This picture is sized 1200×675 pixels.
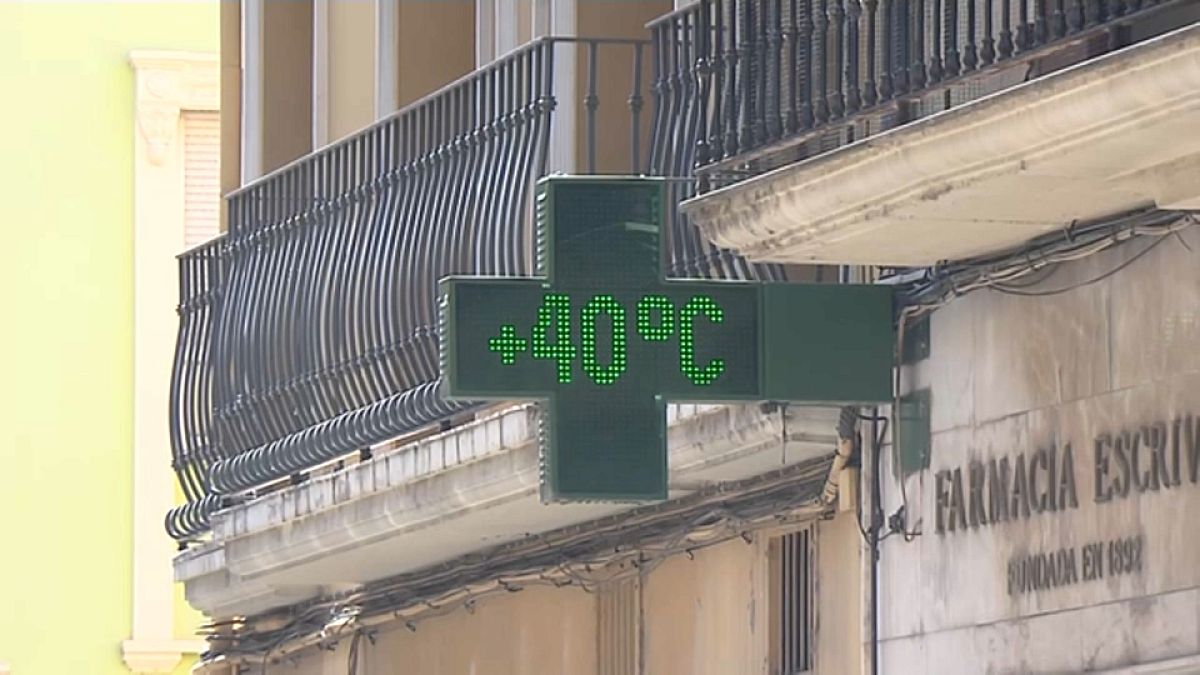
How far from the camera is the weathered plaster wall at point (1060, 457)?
11.4 m

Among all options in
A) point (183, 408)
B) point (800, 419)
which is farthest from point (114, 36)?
point (800, 419)

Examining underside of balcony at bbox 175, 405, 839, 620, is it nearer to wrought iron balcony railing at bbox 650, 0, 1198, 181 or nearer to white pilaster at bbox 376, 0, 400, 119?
wrought iron balcony railing at bbox 650, 0, 1198, 181

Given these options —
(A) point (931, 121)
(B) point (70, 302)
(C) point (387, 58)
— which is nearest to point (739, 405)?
(A) point (931, 121)

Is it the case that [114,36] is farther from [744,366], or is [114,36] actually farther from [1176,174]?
[1176,174]

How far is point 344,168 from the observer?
60.0ft

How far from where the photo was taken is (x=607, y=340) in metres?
12.6

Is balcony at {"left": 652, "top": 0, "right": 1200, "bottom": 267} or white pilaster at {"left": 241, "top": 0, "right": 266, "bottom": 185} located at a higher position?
white pilaster at {"left": 241, "top": 0, "right": 266, "bottom": 185}

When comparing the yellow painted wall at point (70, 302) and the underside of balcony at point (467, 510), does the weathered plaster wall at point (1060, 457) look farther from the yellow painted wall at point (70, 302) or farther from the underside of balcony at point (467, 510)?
the yellow painted wall at point (70, 302)

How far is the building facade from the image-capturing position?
11.4m

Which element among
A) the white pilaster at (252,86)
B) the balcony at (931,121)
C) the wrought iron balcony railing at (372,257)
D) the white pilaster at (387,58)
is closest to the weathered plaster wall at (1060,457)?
the balcony at (931,121)

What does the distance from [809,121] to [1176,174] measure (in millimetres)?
1857

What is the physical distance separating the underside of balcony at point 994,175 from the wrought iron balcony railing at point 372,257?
1.17 metres

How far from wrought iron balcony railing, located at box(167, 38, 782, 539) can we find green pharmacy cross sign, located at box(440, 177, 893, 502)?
758 mm

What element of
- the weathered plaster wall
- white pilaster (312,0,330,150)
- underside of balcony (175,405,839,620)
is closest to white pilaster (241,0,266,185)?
white pilaster (312,0,330,150)
